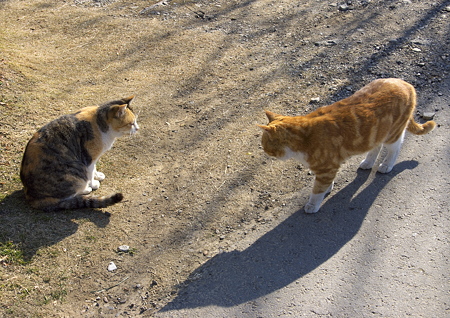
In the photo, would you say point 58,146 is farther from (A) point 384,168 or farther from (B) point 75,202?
(A) point 384,168

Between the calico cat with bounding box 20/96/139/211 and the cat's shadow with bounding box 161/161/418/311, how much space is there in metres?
1.41

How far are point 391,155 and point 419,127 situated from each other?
0.51 metres

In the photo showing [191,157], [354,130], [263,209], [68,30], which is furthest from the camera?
[68,30]

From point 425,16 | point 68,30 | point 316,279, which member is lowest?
point 316,279

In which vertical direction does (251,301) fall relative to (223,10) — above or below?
below

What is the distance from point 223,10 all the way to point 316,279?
635cm

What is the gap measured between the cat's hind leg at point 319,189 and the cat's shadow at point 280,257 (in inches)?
3.4

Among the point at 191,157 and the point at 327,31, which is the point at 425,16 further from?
the point at 191,157

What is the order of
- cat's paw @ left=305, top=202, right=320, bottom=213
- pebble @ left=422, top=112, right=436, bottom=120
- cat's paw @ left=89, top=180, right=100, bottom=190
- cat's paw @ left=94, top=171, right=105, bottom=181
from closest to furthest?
cat's paw @ left=305, top=202, right=320, bottom=213, cat's paw @ left=89, top=180, right=100, bottom=190, cat's paw @ left=94, top=171, right=105, bottom=181, pebble @ left=422, top=112, right=436, bottom=120

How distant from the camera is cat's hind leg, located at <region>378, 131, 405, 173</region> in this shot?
4.34m

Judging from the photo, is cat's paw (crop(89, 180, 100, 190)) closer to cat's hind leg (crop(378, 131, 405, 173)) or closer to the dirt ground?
the dirt ground

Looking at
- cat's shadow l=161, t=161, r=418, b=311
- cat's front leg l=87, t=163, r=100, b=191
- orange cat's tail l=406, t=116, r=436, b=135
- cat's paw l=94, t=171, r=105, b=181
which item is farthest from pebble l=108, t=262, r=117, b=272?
orange cat's tail l=406, t=116, r=436, b=135

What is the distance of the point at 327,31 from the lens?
7156 mm

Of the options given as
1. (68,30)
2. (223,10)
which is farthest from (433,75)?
(68,30)
